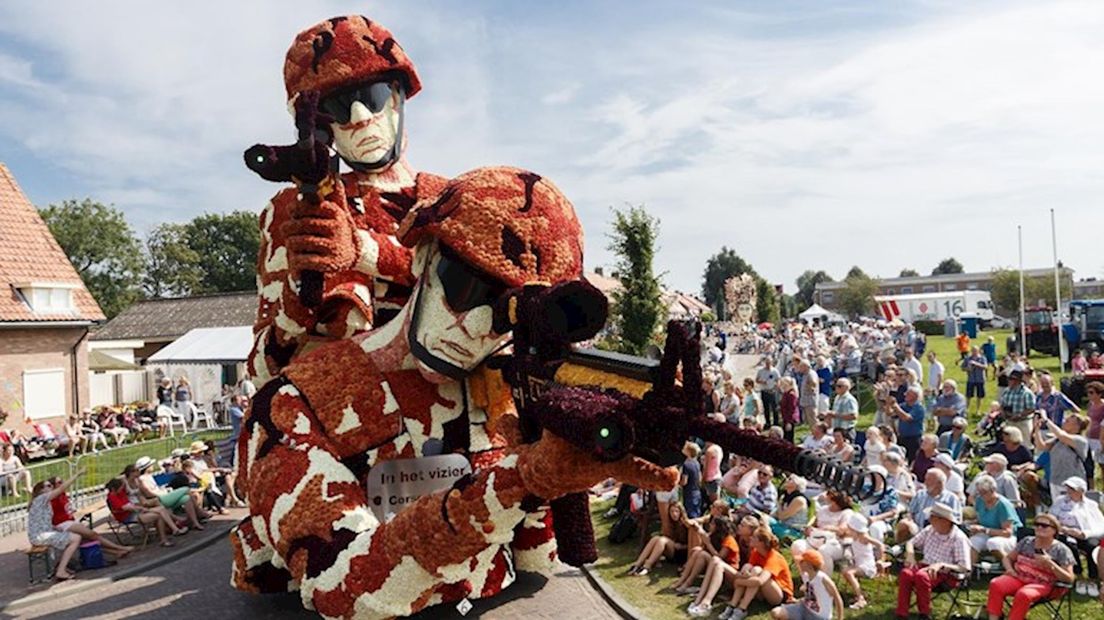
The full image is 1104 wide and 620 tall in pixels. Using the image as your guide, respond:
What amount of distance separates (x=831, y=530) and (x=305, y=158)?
6846mm

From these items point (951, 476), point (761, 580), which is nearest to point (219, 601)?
point (761, 580)

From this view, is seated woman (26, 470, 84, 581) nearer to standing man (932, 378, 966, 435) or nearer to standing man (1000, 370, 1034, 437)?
standing man (932, 378, 966, 435)

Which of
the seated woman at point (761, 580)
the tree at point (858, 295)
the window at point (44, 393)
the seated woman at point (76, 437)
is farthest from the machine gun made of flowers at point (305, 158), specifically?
the tree at point (858, 295)

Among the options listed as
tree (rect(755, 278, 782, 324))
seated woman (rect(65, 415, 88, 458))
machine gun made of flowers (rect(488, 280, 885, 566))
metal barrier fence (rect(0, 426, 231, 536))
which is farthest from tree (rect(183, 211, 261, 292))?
machine gun made of flowers (rect(488, 280, 885, 566))

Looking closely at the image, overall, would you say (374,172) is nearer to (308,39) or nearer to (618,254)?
(308,39)

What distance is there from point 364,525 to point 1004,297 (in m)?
66.0

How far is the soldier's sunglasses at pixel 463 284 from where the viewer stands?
5551mm

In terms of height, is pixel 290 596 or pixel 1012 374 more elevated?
pixel 1012 374

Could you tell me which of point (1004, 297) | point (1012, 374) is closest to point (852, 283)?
point (1004, 297)

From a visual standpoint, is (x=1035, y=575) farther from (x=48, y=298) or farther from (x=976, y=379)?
(x=48, y=298)

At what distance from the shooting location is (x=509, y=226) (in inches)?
215

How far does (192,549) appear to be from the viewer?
12.6m

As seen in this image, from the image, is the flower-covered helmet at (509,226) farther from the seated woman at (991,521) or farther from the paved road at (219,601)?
the seated woman at (991,521)

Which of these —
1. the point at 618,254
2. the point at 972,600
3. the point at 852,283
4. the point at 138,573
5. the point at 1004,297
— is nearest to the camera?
the point at 972,600
